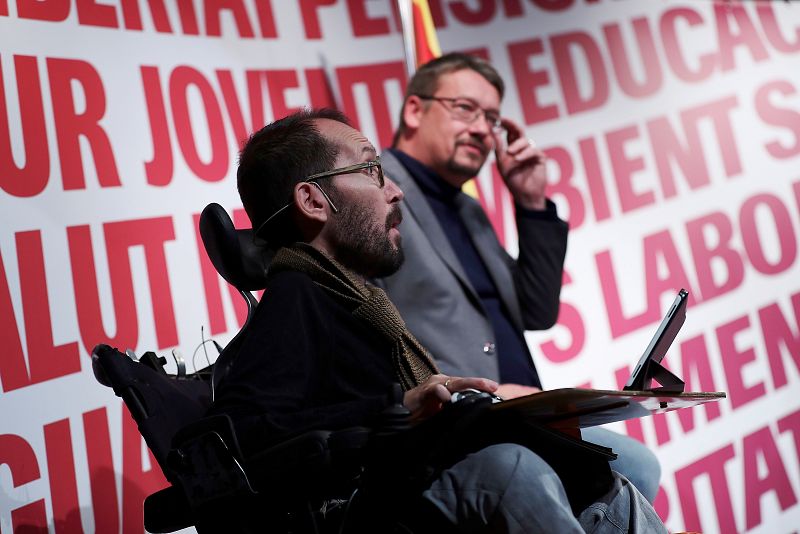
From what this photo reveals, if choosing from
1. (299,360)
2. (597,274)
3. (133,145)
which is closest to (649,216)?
(597,274)

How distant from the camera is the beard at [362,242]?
6.20 feet

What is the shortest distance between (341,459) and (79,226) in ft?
3.96

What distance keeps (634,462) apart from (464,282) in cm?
61

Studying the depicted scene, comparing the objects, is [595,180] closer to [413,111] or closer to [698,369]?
[698,369]

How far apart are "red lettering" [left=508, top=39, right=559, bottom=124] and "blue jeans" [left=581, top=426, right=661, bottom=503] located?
71.1 inches

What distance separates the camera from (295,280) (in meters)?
1.74

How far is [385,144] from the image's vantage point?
3.45 m

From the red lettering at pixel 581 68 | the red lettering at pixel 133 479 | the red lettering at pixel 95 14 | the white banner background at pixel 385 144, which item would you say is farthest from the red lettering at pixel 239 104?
the red lettering at pixel 581 68

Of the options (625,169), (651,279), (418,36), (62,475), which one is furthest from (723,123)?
(62,475)

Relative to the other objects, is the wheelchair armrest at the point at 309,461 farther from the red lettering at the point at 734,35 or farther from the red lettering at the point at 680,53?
the red lettering at the point at 734,35

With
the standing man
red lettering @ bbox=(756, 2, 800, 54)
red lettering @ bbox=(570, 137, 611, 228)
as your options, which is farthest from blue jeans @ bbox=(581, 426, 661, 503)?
red lettering @ bbox=(756, 2, 800, 54)

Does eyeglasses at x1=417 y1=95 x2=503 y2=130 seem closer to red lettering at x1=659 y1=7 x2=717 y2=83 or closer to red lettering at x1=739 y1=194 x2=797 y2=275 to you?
red lettering at x1=659 y1=7 x2=717 y2=83

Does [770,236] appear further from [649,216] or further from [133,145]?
[133,145]

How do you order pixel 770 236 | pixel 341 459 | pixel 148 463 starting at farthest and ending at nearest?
pixel 770 236 → pixel 148 463 → pixel 341 459
